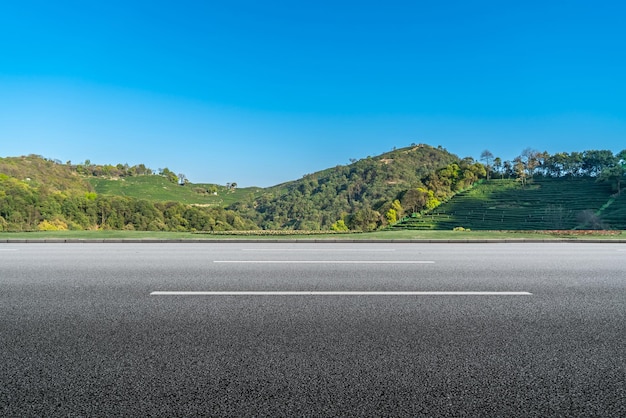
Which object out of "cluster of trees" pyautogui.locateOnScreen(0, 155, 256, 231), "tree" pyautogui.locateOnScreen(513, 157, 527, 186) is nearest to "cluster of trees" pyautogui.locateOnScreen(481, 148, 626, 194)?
"tree" pyautogui.locateOnScreen(513, 157, 527, 186)

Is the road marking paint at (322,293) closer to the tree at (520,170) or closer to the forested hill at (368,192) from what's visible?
the forested hill at (368,192)

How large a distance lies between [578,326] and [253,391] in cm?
309

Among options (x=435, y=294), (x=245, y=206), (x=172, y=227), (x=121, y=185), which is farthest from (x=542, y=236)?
(x=121, y=185)

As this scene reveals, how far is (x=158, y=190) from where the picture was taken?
420 feet

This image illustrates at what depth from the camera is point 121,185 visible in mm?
129125

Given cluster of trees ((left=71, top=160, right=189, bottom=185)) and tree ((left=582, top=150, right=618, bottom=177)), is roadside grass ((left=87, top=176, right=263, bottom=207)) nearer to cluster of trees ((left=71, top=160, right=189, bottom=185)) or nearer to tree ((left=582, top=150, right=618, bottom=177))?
cluster of trees ((left=71, top=160, right=189, bottom=185))

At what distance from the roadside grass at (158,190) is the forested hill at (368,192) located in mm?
15088

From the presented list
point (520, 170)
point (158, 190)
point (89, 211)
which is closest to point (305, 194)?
point (158, 190)

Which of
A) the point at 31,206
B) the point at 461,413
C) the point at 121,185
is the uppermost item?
the point at 121,185

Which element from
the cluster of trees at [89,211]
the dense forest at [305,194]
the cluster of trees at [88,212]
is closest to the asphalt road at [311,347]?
the dense forest at [305,194]

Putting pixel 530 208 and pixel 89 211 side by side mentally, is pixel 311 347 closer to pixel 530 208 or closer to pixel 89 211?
pixel 89 211

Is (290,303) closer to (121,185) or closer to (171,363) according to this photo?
(171,363)

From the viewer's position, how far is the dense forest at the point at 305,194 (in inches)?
1748

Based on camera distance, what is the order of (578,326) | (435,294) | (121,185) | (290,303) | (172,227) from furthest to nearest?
(121,185), (172,227), (435,294), (290,303), (578,326)
